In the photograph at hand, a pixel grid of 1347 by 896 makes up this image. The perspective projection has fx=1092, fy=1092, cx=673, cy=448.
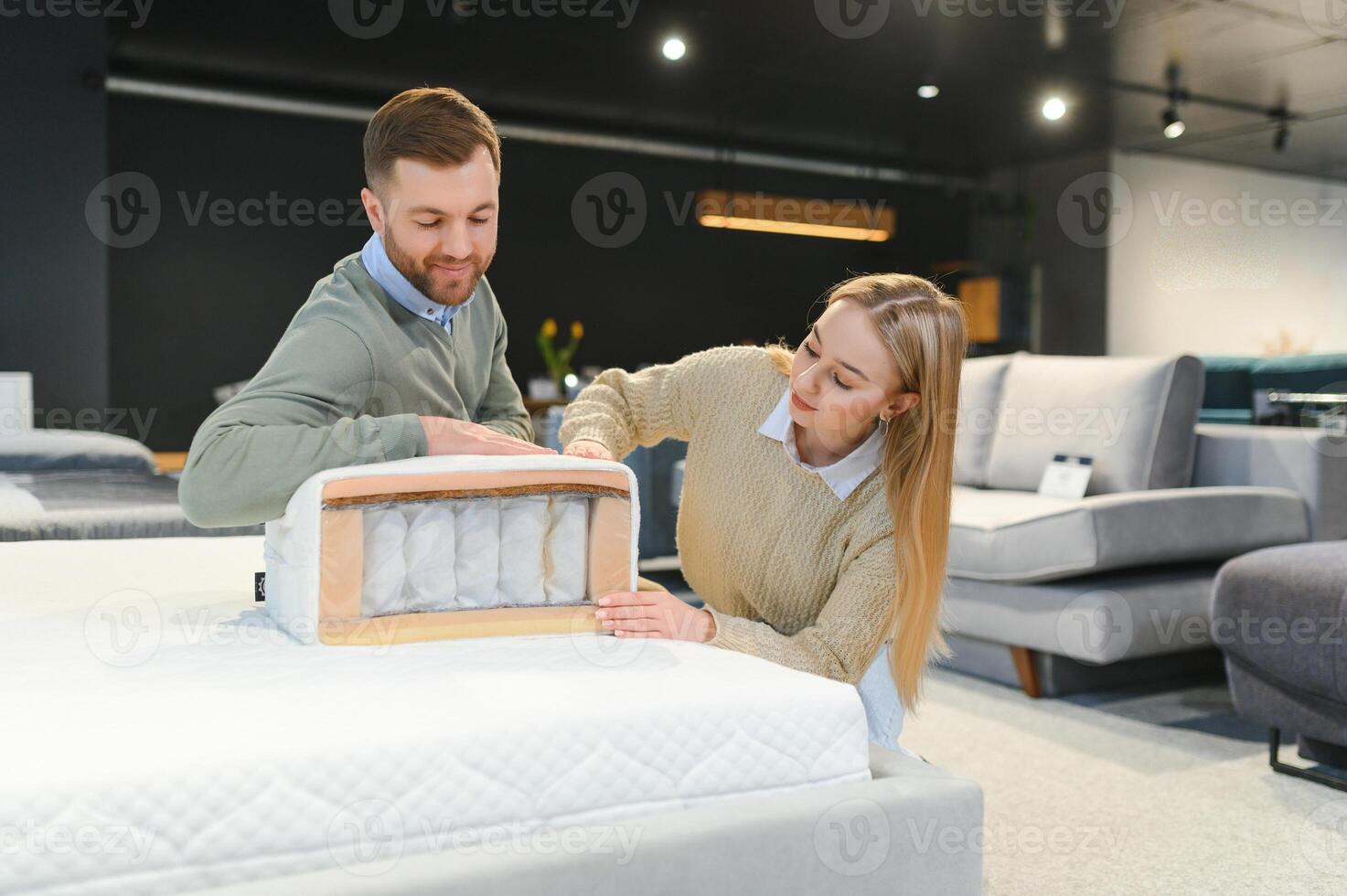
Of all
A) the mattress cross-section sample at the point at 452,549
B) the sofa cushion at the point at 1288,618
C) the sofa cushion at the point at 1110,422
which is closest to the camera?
the mattress cross-section sample at the point at 452,549

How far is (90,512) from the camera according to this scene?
2.53m

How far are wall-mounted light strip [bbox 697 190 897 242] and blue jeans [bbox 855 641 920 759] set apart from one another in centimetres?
693

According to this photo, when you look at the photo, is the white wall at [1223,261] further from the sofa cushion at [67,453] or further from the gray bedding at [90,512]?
the gray bedding at [90,512]

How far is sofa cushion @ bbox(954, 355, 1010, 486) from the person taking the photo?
416 centimetres

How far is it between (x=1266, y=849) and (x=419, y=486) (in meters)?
1.90

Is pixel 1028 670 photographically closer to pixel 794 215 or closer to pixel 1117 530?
pixel 1117 530

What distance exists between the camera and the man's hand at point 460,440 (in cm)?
126

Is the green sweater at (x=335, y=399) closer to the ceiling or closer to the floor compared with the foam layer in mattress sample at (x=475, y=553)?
closer to the ceiling

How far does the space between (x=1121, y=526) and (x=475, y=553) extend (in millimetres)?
2424

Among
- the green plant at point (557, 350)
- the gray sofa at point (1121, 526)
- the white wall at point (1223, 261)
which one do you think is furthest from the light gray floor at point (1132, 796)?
the white wall at point (1223, 261)

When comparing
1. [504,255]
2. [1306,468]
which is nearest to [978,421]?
[1306,468]

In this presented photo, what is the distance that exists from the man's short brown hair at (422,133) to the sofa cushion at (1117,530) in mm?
2334

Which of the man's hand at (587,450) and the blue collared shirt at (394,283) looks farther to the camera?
the man's hand at (587,450)

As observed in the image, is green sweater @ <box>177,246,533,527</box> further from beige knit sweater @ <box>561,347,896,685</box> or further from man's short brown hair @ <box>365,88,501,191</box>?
beige knit sweater @ <box>561,347,896,685</box>
